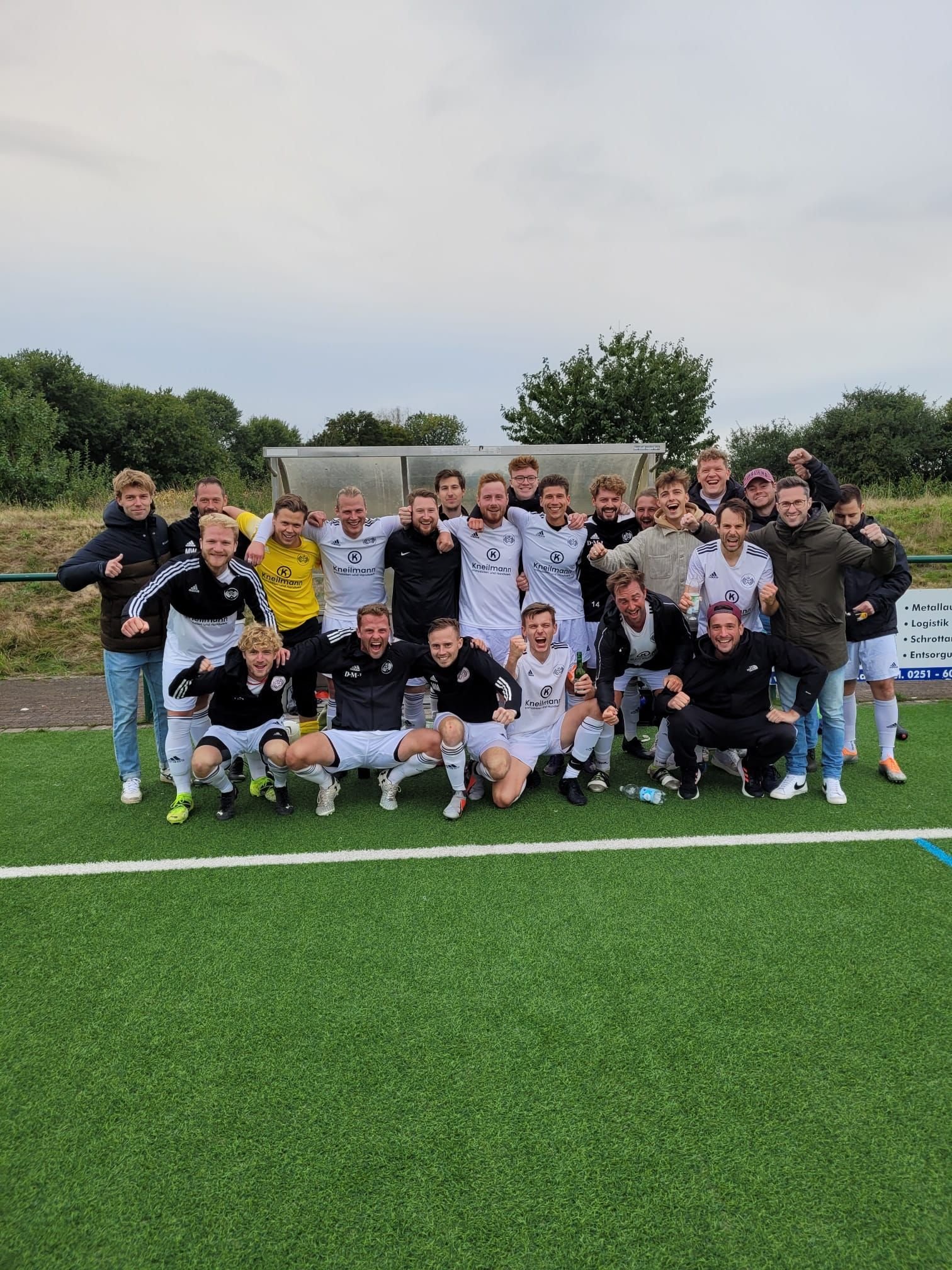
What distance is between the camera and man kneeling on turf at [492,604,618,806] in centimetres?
502

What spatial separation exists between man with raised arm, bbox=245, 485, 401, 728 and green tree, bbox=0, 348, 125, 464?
37882 mm

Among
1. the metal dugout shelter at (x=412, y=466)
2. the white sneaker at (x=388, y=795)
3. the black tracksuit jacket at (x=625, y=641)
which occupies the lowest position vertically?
the white sneaker at (x=388, y=795)

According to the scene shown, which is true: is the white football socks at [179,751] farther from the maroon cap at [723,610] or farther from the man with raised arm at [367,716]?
the maroon cap at [723,610]

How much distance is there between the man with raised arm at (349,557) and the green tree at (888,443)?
29663mm

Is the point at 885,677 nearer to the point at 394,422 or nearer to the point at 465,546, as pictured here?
the point at 465,546

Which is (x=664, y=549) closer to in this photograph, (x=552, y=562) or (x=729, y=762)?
(x=552, y=562)

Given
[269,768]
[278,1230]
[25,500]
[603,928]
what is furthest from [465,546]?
[25,500]

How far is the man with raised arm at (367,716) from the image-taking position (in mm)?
4887

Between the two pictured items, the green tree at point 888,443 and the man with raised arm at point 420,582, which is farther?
the green tree at point 888,443

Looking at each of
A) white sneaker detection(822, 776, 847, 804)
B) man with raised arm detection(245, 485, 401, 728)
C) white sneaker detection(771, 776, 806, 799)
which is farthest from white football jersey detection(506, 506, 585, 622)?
white sneaker detection(822, 776, 847, 804)

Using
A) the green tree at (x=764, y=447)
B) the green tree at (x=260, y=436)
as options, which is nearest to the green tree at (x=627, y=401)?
the green tree at (x=764, y=447)

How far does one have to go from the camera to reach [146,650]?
16.7 feet

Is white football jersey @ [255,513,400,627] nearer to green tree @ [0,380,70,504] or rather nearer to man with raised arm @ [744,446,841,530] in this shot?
man with raised arm @ [744,446,841,530]

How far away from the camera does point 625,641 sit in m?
5.19
